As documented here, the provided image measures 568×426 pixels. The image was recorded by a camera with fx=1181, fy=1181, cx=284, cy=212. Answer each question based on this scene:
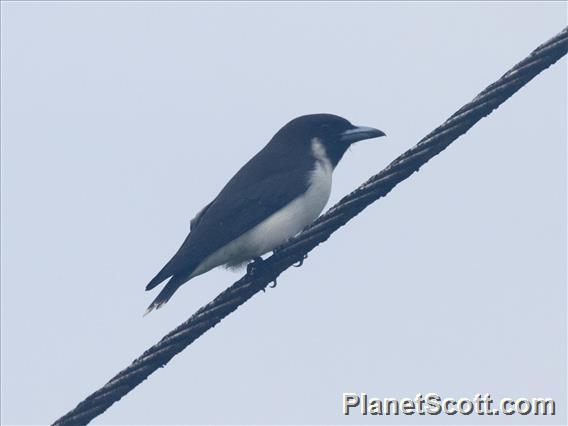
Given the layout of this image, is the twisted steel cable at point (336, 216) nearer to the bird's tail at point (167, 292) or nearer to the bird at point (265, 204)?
the bird's tail at point (167, 292)

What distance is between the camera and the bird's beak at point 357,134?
29.3 ft

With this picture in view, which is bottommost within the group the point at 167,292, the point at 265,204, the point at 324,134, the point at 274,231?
the point at 167,292

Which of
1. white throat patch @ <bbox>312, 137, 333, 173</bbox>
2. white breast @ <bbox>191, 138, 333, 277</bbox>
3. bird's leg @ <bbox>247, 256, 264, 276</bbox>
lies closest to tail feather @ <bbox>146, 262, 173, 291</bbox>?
white breast @ <bbox>191, 138, 333, 277</bbox>

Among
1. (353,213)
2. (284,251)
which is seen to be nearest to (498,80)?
(353,213)

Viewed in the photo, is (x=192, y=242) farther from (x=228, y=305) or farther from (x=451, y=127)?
(x=451, y=127)

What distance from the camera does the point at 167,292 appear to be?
25.3 ft

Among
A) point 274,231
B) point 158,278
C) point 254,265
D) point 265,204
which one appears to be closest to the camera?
point 254,265

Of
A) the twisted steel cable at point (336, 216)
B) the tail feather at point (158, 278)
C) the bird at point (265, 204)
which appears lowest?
Result: the twisted steel cable at point (336, 216)

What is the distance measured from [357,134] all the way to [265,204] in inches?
46.3

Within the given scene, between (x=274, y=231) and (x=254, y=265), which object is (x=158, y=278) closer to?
(x=254, y=265)

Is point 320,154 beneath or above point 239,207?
above

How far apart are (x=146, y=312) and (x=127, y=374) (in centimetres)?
190

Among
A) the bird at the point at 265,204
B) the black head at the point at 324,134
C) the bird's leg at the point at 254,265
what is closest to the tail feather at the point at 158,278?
the bird at the point at 265,204

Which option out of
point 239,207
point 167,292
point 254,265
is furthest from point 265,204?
point 167,292
